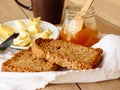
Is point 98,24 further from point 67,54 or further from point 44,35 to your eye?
point 67,54

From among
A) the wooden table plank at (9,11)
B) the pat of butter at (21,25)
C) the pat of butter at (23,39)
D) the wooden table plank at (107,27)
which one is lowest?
the wooden table plank at (9,11)

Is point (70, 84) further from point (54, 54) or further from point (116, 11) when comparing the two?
point (116, 11)

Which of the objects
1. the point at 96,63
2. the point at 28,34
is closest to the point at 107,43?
the point at 96,63

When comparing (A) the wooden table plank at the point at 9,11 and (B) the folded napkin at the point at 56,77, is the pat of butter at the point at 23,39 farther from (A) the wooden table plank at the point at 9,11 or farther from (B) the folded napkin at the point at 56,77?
(A) the wooden table plank at the point at 9,11

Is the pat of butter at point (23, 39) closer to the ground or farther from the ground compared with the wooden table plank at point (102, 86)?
farther from the ground

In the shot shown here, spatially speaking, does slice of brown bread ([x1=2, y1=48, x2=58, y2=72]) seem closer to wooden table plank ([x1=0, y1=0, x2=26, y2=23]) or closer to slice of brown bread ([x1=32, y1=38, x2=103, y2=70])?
slice of brown bread ([x1=32, y1=38, x2=103, y2=70])

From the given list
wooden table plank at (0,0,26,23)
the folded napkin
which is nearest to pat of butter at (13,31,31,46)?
the folded napkin

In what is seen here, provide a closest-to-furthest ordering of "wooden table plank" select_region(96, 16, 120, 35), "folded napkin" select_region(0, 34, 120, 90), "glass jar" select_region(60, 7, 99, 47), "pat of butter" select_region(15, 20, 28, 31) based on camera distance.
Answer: "folded napkin" select_region(0, 34, 120, 90), "glass jar" select_region(60, 7, 99, 47), "pat of butter" select_region(15, 20, 28, 31), "wooden table plank" select_region(96, 16, 120, 35)

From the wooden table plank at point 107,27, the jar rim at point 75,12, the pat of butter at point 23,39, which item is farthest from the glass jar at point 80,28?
the wooden table plank at point 107,27
